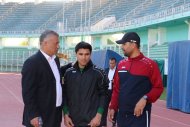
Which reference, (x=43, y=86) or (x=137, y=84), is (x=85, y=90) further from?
(x=137, y=84)

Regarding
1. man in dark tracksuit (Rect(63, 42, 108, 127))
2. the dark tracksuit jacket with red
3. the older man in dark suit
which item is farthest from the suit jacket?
the dark tracksuit jacket with red

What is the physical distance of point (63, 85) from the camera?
18.0 ft

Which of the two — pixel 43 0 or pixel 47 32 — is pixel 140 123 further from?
pixel 43 0

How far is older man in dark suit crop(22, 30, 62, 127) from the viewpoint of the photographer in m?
5.16

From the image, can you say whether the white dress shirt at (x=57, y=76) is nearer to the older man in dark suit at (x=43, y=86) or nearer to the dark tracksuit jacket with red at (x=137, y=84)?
the older man in dark suit at (x=43, y=86)

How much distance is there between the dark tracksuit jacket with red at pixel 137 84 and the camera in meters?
5.39

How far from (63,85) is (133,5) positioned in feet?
154

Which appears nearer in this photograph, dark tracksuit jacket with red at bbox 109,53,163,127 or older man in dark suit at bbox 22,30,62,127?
older man in dark suit at bbox 22,30,62,127

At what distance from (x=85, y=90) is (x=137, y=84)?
2.02 feet

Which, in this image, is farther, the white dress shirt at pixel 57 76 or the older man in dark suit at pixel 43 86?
the white dress shirt at pixel 57 76

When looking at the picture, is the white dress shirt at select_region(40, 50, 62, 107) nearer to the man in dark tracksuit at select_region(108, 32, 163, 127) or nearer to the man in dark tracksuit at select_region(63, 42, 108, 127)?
the man in dark tracksuit at select_region(63, 42, 108, 127)

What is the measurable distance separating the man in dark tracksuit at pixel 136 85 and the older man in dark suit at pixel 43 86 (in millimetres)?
771

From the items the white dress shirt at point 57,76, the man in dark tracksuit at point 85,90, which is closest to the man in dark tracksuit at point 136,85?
the man in dark tracksuit at point 85,90

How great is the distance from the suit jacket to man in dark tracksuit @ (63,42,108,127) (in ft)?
0.67
